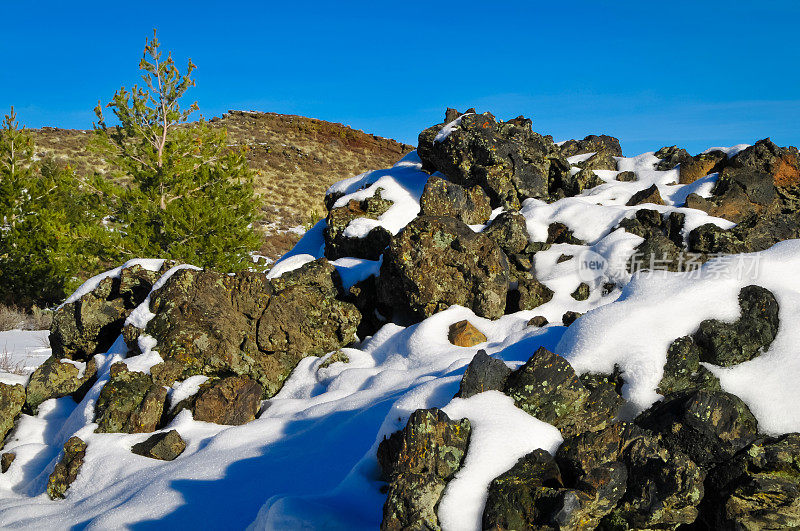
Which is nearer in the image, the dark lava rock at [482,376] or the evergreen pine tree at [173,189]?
the dark lava rock at [482,376]

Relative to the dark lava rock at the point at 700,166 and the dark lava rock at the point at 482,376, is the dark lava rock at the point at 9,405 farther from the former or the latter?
the dark lava rock at the point at 700,166

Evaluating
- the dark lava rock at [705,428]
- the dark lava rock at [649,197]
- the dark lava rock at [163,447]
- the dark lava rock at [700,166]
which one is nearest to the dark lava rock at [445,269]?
the dark lava rock at [163,447]

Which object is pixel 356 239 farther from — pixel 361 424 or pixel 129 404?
pixel 361 424

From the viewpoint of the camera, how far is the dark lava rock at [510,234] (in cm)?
1249

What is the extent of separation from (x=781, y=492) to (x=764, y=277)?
376 centimetres

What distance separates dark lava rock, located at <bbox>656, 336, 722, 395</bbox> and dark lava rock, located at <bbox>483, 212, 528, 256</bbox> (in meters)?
5.98

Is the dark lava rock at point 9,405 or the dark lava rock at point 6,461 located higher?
the dark lava rock at point 9,405

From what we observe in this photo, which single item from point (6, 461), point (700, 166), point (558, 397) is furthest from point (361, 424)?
point (700, 166)

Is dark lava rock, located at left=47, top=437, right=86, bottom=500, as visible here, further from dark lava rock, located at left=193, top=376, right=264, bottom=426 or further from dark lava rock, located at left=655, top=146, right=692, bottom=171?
dark lava rock, located at left=655, top=146, right=692, bottom=171

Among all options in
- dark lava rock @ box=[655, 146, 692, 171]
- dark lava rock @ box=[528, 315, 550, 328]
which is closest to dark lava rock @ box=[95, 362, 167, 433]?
dark lava rock @ box=[528, 315, 550, 328]

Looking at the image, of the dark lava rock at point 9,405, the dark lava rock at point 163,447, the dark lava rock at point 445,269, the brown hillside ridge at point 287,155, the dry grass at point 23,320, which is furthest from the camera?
the brown hillside ridge at point 287,155

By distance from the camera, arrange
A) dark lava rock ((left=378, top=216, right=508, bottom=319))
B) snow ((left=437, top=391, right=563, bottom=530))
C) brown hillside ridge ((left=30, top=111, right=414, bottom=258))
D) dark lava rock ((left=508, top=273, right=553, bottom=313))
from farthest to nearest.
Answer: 1. brown hillside ridge ((left=30, top=111, right=414, bottom=258))
2. dark lava rock ((left=508, top=273, right=553, bottom=313))
3. dark lava rock ((left=378, top=216, right=508, bottom=319))
4. snow ((left=437, top=391, right=563, bottom=530))

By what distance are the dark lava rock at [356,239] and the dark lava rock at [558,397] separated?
7.56m

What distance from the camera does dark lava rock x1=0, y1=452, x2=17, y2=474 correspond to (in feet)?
27.1
